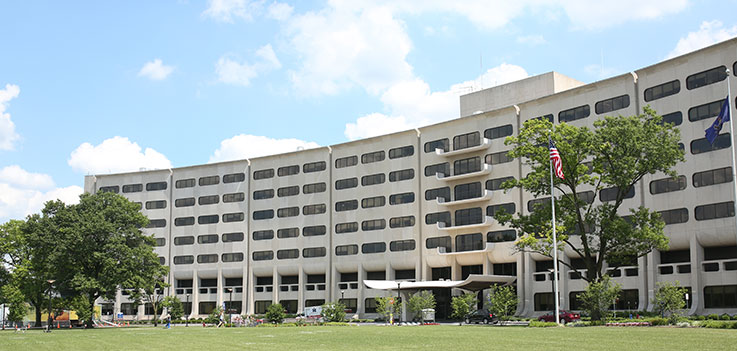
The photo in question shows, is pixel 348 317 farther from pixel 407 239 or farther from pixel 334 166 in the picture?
pixel 334 166

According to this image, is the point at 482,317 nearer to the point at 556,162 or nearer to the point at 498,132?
the point at 556,162

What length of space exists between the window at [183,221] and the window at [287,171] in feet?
54.2

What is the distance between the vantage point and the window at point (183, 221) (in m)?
110

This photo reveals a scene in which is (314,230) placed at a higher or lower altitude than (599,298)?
higher

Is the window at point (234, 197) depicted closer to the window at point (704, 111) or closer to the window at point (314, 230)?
the window at point (314, 230)

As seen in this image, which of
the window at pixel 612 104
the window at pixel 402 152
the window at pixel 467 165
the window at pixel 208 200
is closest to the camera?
the window at pixel 612 104

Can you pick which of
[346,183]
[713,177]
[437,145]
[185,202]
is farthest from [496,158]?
[185,202]

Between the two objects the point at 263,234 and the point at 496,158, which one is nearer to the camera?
the point at 496,158

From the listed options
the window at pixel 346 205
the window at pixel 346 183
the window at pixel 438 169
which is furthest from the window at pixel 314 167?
the window at pixel 438 169

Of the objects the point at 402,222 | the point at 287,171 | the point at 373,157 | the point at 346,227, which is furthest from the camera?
the point at 287,171

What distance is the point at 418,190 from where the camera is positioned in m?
91.0

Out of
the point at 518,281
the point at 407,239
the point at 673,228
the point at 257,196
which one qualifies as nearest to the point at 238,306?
the point at 257,196

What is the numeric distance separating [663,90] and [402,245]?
37260 mm

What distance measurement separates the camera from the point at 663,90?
6925cm
